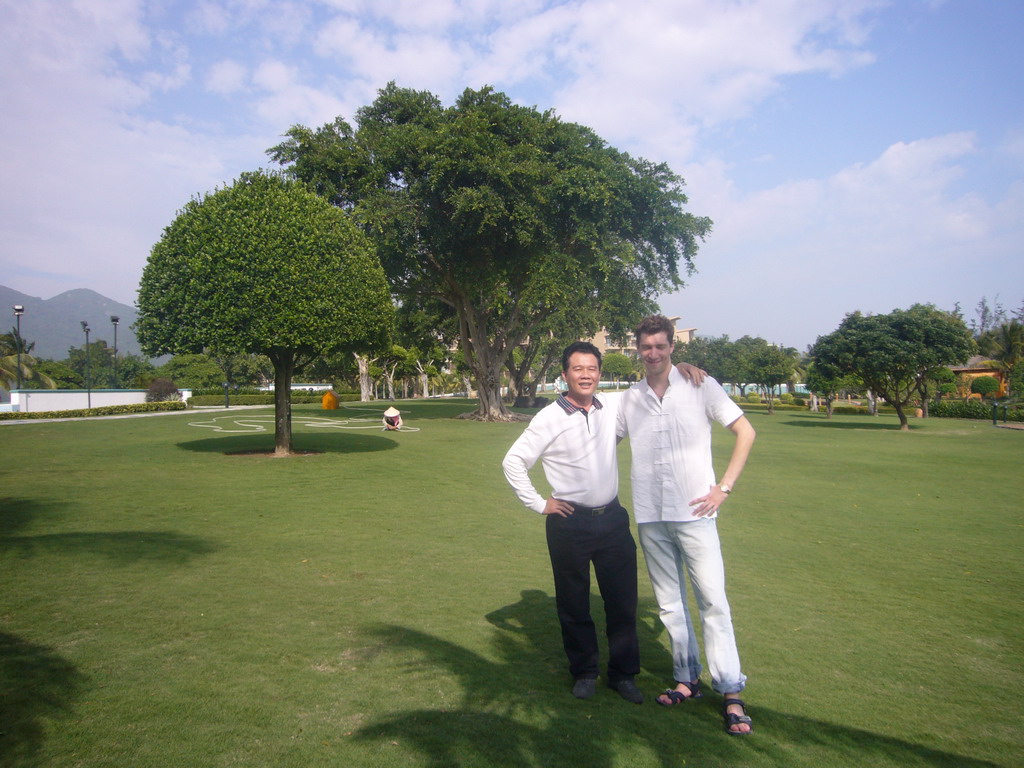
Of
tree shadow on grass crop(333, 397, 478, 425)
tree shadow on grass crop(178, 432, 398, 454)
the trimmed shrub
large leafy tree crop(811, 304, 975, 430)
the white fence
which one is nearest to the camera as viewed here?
tree shadow on grass crop(178, 432, 398, 454)

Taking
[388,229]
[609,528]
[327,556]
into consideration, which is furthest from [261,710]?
[388,229]

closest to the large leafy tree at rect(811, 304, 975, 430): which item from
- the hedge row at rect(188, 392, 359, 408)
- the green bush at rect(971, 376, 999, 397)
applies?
the green bush at rect(971, 376, 999, 397)

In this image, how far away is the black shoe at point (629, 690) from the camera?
148 inches

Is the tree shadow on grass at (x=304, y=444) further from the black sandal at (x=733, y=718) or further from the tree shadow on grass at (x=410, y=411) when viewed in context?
the black sandal at (x=733, y=718)

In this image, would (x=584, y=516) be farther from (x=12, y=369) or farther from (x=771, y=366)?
(x=12, y=369)

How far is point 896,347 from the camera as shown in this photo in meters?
27.7

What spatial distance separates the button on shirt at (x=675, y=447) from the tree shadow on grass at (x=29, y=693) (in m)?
3.06

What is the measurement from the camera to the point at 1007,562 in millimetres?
7164

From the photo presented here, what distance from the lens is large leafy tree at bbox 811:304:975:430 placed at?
2764 cm

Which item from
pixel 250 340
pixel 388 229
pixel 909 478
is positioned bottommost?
pixel 909 478

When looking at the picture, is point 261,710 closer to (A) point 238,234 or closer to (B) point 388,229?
(A) point 238,234

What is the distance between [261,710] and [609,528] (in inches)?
79.8

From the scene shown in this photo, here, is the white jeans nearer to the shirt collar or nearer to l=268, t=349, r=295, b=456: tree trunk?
the shirt collar

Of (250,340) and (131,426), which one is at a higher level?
(250,340)
